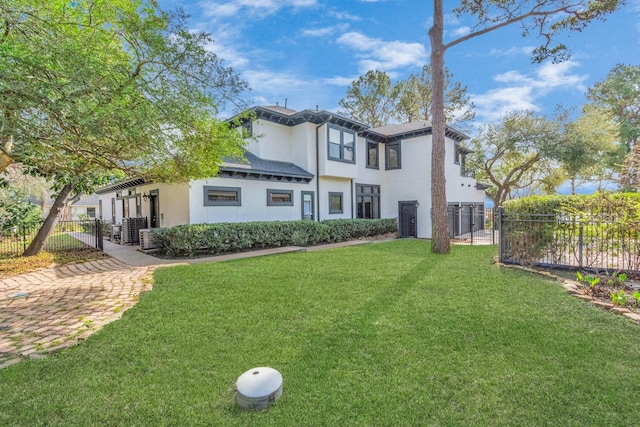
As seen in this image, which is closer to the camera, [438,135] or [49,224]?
[438,135]

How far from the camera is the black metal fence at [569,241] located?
Result: 6.24 meters

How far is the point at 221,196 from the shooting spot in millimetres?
11430

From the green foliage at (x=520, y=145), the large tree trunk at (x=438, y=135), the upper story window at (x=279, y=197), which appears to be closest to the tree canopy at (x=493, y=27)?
the large tree trunk at (x=438, y=135)

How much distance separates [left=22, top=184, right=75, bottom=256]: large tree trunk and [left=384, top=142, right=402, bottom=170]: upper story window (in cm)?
1484

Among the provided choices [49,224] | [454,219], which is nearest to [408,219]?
[454,219]

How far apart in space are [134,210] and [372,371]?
16603mm

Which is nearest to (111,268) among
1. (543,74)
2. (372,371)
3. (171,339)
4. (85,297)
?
(85,297)

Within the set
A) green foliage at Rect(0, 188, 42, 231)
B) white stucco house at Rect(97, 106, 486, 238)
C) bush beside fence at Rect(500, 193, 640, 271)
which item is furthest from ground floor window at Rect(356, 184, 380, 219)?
green foliage at Rect(0, 188, 42, 231)

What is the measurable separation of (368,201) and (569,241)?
10.6 metres

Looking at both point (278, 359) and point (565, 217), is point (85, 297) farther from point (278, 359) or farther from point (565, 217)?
point (565, 217)

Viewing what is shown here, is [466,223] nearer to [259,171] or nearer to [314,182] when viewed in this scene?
[314,182]

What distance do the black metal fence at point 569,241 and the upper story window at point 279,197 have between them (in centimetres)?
836

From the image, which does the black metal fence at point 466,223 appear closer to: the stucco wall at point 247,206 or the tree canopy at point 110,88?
the stucco wall at point 247,206

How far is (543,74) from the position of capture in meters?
15.7
